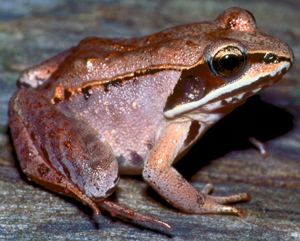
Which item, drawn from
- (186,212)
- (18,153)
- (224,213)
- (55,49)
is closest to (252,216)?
(224,213)

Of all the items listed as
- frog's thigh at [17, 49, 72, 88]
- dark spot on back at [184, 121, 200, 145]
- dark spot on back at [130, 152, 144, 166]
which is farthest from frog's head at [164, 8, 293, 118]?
frog's thigh at [17, 49, 72, 88]

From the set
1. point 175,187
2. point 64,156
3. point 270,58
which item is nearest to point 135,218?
point 175,187

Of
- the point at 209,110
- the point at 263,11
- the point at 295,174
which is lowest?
the point at 295,174

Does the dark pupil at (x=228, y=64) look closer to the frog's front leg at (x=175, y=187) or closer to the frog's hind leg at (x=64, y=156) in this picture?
the frog's front leg at (x=175, y=187)

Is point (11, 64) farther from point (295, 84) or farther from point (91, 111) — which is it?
point (295, 84)

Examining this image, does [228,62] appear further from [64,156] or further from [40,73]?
[40,73]

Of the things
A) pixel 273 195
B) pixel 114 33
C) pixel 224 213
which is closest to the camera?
pixel 224 213

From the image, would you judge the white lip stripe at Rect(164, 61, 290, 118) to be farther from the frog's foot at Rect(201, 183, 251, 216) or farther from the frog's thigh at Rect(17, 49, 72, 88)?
the frog's thigh at Rect(17, 49, 72, 88)
